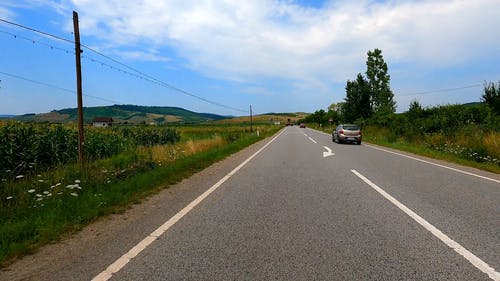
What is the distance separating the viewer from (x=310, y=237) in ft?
14.6

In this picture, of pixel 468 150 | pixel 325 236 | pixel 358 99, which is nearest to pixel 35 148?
pixel 325 236

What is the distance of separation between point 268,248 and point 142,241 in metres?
1.65

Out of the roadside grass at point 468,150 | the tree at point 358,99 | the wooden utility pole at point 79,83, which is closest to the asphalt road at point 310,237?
the wooden utility pole at point 79,83

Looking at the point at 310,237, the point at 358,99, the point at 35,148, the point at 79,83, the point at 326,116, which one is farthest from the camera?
the point at 326,116

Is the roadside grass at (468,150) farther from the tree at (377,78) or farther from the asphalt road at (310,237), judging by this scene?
the tree at (377,78)

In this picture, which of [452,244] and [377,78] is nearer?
[452,244]

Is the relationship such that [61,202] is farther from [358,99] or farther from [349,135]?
[358,99]

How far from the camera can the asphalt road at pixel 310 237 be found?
135 inches

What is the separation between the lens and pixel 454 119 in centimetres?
2270

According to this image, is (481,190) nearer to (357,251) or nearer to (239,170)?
(357,251)

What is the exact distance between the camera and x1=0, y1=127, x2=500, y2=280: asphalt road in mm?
3428

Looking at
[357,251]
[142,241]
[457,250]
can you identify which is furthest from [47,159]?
Answer: [457,250]

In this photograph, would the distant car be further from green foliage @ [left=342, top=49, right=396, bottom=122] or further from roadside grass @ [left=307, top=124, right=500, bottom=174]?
green foliage @ [left=342, top=49, right=396, bottom=122]

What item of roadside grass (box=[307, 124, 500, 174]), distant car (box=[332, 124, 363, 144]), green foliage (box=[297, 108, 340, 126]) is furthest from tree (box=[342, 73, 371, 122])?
roadside grass (box=[307, 124, 500, 174])
